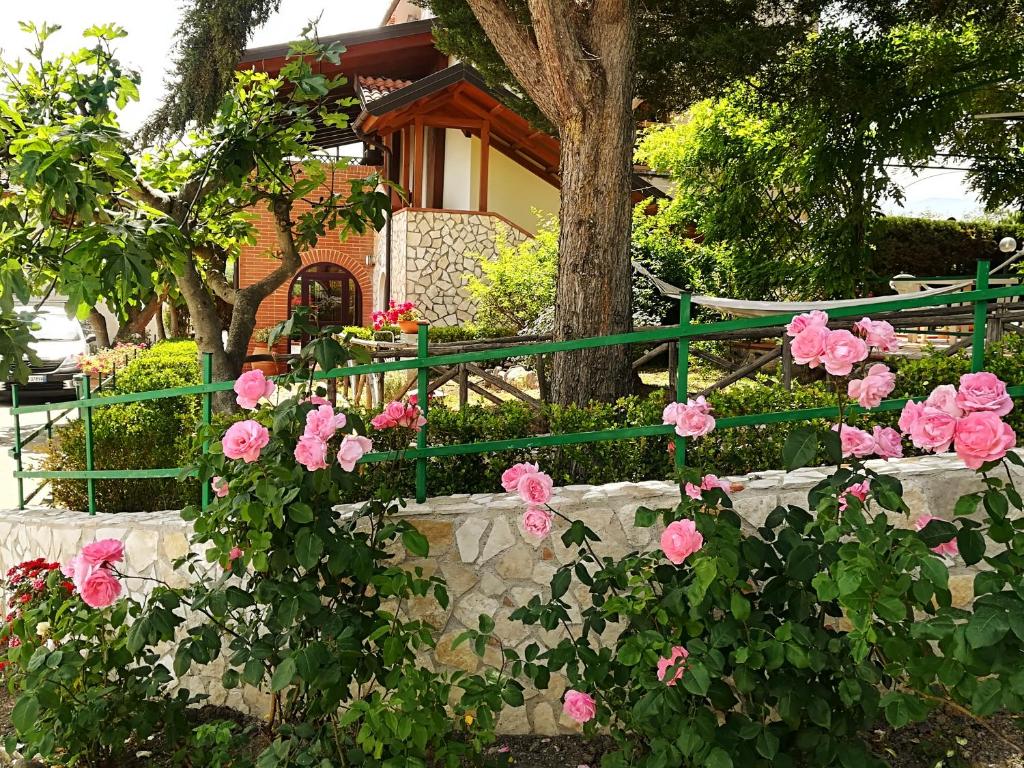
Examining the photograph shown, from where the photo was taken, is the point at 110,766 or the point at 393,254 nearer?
the point at 110,766

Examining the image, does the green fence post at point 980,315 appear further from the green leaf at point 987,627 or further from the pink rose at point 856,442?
the green leaf at point 987,627

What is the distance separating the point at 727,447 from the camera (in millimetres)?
3748

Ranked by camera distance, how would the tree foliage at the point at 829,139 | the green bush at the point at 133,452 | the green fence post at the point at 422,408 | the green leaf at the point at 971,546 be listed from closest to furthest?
the green leaf at the point at 971,546
the green fence post at the point at 422,408
the green bush at the point at 133,452
the tree foliage at the point at 829,139

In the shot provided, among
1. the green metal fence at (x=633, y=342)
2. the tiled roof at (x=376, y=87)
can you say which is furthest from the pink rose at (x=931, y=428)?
the tiled roof at (x=376, y=87)

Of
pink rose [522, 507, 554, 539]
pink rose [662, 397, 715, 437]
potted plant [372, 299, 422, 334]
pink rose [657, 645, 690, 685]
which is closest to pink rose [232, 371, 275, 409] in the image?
pink rose [522, 507, 554, 539]

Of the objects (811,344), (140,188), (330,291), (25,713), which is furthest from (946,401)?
(330,291)

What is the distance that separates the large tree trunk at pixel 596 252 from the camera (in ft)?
14.9

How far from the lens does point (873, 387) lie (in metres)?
2.60

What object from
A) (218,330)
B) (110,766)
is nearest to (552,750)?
(110,766)

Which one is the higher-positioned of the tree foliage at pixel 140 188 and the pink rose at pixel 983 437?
the tree foliage at pixel 140 188

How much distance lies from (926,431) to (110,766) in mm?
3516

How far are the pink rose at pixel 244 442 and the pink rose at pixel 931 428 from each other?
80.6 inches

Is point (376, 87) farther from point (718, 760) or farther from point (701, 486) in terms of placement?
point (718, 760)

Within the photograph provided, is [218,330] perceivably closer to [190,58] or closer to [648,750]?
[190,58]
